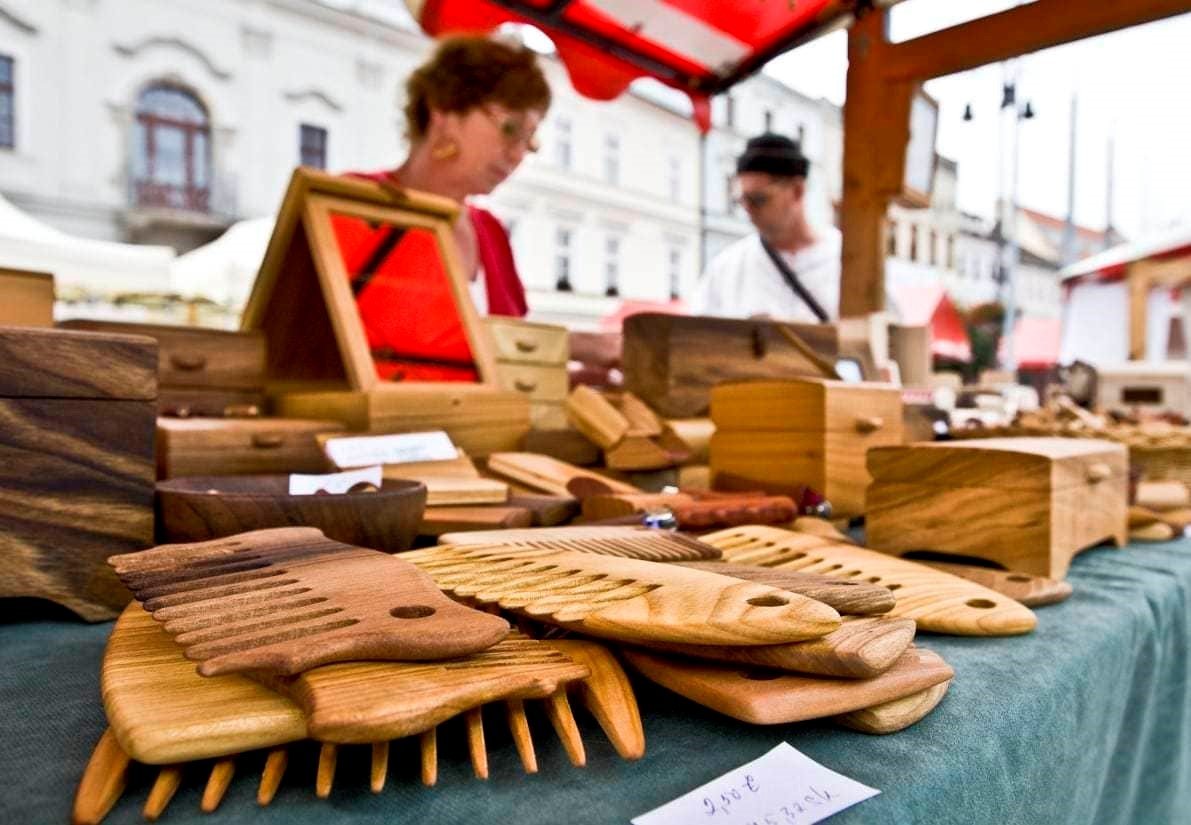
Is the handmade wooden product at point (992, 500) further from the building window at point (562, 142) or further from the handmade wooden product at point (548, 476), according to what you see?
the building window at point (562, 142)

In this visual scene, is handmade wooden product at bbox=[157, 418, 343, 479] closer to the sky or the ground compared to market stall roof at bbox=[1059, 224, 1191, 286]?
closer to the ground

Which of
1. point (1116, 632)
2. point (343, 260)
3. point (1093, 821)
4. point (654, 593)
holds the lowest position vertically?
point (1093, 821)

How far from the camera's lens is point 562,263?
5.42 meters

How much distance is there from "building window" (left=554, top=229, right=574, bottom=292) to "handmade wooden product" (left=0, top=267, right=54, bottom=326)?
4.17 m

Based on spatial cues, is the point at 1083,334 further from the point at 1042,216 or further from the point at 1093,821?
the point at 1093,821

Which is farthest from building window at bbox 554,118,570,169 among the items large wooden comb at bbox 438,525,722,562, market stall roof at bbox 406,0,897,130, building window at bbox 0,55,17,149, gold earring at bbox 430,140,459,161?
large wooden comb at bbox 438,525,722,562

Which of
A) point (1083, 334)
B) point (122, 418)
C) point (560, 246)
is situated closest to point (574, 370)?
point (122, 418)

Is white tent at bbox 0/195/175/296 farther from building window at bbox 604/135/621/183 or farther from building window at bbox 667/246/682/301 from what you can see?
building window at bbox 667/246/682/301

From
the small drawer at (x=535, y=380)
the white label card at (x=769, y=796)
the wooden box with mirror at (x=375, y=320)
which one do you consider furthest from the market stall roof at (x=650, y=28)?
the white label card at (x=769, y=796)

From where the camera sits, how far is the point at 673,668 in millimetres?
625

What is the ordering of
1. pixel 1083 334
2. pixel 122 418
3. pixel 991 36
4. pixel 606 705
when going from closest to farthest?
1. pixel 606 705
2. pixel 122 418
3. pixel 991 36
4. pixel 1083 334

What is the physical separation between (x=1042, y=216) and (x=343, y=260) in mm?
14990

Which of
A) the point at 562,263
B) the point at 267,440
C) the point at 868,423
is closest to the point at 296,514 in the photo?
the point at 267,440

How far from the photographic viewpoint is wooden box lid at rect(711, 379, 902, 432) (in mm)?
1467
